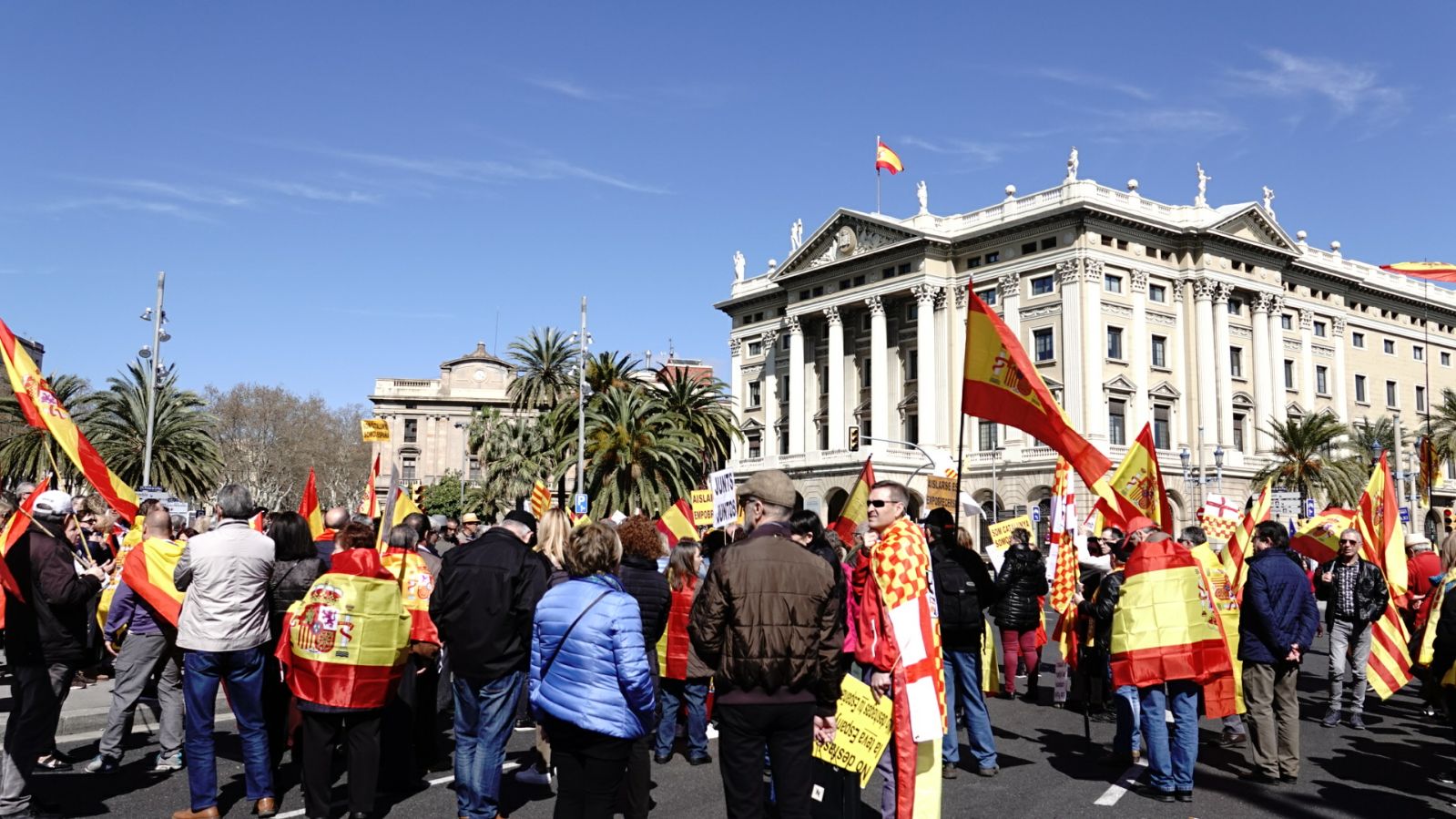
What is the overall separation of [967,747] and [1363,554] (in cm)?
594

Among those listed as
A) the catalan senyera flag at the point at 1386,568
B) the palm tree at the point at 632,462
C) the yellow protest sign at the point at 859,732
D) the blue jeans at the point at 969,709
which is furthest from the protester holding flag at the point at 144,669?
the palm tree at the point at 632,462

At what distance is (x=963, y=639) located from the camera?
878cm

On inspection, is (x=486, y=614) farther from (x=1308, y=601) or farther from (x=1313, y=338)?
(x=1313, y=338)

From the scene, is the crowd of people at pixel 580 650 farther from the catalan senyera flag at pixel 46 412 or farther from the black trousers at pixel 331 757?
the catalan senyera flag at pixel 46 412

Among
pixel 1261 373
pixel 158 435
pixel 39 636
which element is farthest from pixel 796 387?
pixel 39 636

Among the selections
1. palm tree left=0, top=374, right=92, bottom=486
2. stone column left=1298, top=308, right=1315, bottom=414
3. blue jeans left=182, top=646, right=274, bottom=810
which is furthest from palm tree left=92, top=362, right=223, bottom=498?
stone column left=1298, top=308, right=1315, bottom=414

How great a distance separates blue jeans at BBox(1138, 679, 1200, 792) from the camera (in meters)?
7.84

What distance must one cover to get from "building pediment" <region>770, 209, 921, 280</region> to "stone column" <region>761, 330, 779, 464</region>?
5.23 metres

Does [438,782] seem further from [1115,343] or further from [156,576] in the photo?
[1115,343]

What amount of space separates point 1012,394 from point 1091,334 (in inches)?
1881

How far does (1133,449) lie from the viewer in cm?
1136

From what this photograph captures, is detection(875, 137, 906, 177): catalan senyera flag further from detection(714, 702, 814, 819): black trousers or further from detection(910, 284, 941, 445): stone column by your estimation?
detection(714, 702, 814, 819): black trousers

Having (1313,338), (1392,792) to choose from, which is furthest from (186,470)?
(1313,338)

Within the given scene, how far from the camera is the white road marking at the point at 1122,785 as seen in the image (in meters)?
7.80
